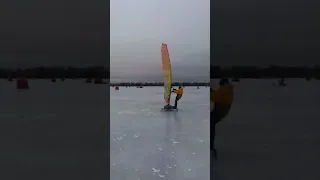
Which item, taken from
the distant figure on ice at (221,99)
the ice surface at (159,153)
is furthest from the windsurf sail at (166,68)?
the distant figure on ice at (221,99)

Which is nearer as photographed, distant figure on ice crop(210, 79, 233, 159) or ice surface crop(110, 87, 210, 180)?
ice surface crop(110, 87, 210, 180)

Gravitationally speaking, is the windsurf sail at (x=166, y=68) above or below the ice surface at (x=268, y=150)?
above

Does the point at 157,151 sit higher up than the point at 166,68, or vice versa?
the point at 166,68

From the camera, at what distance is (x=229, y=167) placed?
297 centimetres

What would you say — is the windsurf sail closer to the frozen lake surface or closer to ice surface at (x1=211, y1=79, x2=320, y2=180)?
ice surface at (x1=211, y1=79, x2=320, y2=180)

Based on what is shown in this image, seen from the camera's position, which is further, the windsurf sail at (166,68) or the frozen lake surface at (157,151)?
the windsurf sail at (166,68)

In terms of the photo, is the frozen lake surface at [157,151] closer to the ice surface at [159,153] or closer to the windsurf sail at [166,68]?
the ice surface at [159,153]

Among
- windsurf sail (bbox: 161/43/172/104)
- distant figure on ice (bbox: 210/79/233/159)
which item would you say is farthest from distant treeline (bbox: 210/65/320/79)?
windsurf sail (bbox: 161/43/172/104)
